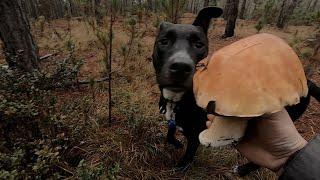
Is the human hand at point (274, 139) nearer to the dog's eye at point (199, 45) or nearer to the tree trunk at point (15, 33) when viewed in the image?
the dog's eye at point (199, 45)

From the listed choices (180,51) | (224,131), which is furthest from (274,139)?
(180,51)

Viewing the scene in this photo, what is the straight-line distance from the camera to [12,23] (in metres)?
3.53

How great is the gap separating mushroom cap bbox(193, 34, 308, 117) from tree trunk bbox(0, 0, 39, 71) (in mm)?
2811

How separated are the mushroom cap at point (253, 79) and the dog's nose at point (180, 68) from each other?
544 mm

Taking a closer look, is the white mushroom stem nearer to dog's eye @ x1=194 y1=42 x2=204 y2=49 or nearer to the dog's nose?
the dog's nose

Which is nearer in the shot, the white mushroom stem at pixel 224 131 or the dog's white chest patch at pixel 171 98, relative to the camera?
the white mushroom stem at pixel 224 131

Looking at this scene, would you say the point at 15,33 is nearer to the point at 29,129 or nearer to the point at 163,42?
the point at 29,129

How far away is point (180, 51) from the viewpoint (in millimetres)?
2082

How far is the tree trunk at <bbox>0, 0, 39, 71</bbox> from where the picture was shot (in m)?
3.43

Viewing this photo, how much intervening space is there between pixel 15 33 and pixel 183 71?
269 centimetres

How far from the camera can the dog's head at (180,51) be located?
1.93m

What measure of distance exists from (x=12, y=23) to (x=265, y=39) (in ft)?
10.7

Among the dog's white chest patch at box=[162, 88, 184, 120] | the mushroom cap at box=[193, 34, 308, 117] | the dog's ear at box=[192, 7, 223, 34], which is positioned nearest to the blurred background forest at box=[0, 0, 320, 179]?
the dog's white chest patch at box=[162, 88, 184, 120]

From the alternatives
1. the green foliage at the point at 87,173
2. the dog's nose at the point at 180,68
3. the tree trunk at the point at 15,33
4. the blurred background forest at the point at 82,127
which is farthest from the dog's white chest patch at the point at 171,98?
the tree trunk at the point at 15,33
